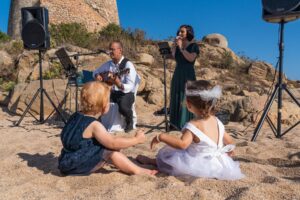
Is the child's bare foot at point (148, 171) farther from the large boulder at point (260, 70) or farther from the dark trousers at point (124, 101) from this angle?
the large boulder at point (260, 70)

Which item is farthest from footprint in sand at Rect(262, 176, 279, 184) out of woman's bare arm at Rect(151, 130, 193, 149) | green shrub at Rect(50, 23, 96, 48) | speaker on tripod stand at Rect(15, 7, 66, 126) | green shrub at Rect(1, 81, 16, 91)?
green shrub at Rect(50, 23, 96, 48)

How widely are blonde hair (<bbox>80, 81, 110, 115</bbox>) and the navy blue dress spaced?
0.11m

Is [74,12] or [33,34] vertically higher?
[74,12]

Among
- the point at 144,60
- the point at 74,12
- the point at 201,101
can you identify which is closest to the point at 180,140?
the point at 201,101

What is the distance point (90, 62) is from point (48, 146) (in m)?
5.71

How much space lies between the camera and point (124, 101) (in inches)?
227

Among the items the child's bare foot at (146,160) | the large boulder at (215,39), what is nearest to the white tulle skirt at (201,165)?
the child's bare foot at (146,160)

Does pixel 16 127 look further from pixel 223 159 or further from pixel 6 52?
pixel 6 52

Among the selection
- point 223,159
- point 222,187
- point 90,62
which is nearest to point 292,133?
point 223,159

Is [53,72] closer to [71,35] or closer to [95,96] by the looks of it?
[95,96]

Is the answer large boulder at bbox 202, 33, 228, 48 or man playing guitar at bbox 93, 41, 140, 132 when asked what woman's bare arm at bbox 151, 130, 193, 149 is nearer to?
man playing guitar at bbox 93, 41, 140, 132

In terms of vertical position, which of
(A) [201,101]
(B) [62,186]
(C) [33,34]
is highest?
(C) [33,34]

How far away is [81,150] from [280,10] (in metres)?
3.13

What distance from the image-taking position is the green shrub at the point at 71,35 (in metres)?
14.9
